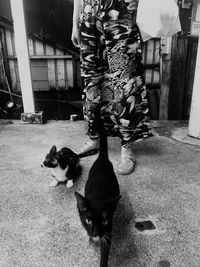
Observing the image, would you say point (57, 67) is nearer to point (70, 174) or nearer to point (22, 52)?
point (22, 52)

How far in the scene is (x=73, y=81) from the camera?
4.59 m

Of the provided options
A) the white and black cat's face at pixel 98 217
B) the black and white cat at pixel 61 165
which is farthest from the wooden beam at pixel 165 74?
the white and black cat's face at pixel 98 217

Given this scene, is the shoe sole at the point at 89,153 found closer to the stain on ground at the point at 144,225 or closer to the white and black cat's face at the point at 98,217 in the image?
the stain on ground at the point at 144,225

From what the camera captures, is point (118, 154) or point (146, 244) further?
point (118, 154)

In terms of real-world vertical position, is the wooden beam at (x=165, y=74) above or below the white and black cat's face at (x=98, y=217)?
above

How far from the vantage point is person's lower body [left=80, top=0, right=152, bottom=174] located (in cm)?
162

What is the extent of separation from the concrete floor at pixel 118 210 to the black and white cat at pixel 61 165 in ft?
0.20

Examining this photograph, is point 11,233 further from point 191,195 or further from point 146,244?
point 191,195

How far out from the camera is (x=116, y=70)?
1.70m

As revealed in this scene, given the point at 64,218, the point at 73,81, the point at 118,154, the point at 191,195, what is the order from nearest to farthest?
1. the point at 64,218
2. the point at 191,195
3. the point at 118,154
4. the point at 73,81

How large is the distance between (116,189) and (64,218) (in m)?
0.32

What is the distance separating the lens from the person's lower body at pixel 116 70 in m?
1.62

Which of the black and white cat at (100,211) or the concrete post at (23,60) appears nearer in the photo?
the black and white cat at (100,211)

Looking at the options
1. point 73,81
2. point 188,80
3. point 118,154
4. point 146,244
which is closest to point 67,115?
point 73,81
